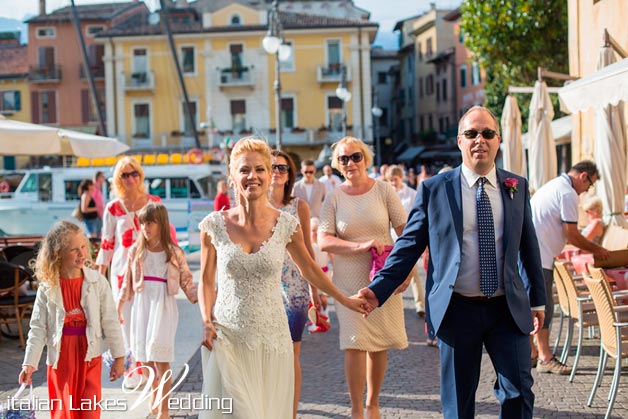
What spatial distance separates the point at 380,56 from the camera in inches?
3113

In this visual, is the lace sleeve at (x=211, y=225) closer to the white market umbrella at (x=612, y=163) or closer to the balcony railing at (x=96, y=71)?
the white market umbrella at (x=612, y=163)

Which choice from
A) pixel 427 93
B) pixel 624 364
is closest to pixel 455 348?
pixel 624 364

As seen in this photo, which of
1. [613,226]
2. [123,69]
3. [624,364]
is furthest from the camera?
[123,69]

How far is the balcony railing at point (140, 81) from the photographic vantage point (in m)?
55.2

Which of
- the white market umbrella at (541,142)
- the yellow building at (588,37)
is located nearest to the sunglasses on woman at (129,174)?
the white market umbrella at (541,142)

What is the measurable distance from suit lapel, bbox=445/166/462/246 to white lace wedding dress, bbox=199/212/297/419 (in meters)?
0.94

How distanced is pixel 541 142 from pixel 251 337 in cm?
1057

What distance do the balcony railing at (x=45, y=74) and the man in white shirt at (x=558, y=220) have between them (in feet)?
184

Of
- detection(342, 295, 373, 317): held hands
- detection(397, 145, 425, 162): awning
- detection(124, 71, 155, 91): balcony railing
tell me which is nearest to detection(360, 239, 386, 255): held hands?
detection(342, 295, 373, 317): held hands

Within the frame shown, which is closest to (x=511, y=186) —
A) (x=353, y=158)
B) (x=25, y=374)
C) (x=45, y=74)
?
(x=353, y=158)

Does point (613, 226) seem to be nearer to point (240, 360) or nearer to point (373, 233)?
point (373, 233)

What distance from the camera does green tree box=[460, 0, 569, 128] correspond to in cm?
2588

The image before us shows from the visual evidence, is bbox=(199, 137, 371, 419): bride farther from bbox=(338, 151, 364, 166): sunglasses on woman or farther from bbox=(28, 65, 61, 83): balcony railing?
bbox=(28, 65, 61, 83): balcony railing

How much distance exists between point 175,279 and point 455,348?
2.87m
